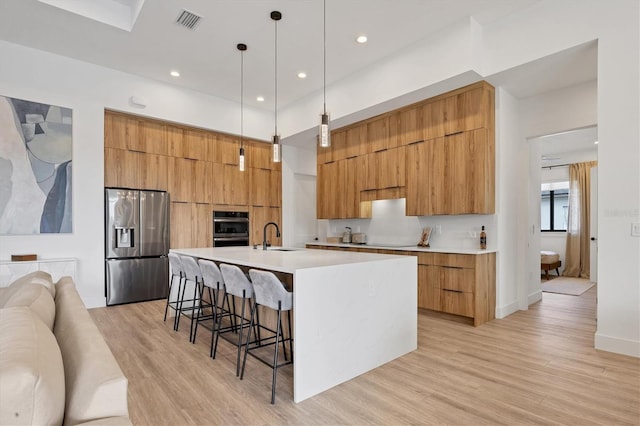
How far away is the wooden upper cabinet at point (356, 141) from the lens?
5.73 metres

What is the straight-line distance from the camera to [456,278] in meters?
4.18

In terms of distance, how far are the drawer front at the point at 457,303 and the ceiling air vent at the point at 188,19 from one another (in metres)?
4.32

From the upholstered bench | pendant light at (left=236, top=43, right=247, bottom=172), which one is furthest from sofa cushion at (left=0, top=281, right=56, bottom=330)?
the upholstered bench

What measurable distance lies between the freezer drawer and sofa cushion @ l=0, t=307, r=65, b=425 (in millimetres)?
4440

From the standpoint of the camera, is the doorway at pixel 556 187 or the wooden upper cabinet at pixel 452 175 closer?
the wooden upper cabinet at pixel 452 175

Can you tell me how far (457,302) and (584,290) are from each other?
11.9ft

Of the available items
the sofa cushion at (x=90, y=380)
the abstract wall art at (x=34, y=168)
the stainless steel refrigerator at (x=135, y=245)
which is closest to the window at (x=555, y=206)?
the stainless steel refrigerator at (x=135, y=245)

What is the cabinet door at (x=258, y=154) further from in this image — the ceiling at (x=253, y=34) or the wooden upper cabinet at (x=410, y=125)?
the wooden upper cabinet at (x=410, y=125)

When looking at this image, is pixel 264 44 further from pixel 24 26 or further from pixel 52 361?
pixel 52 361

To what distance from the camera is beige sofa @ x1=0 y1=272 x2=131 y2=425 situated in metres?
0.87

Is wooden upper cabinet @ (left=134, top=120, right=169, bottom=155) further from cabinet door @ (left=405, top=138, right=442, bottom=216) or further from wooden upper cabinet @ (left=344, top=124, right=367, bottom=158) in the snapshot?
cabinet door @ (left=405, top=138, right=442, bottom=216)

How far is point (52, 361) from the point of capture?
1.04 metres

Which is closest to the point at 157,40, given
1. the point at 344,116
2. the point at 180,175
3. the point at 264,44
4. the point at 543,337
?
the point at 264,44

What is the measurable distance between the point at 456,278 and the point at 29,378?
13.4 feet
